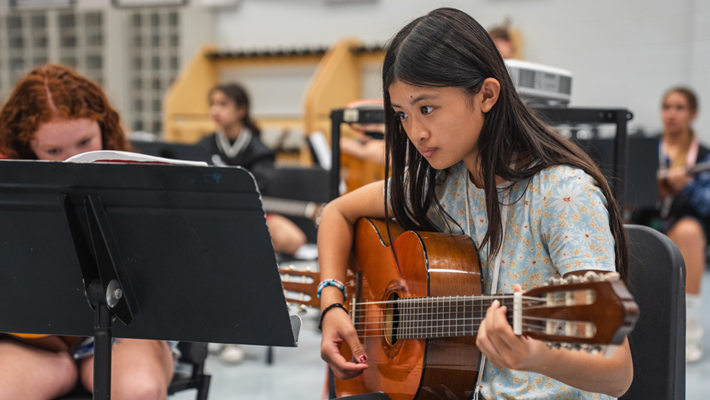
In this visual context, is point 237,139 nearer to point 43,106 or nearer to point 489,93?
point 43,106

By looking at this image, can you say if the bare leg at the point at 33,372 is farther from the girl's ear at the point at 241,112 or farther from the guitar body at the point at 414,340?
the girl's ear at the point at 241,112

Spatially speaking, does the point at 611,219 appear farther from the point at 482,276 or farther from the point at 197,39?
the point at 197,39

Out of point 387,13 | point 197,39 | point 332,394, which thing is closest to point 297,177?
point 332,394

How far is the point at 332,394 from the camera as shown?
1.28 m

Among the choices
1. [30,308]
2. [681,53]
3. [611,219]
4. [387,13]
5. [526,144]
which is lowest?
[30,308]

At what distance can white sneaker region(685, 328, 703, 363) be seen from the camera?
8.25 ft

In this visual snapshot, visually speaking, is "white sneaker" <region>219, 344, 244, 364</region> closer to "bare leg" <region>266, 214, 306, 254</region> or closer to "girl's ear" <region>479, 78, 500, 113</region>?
"bare leg" <region>266, 214, 306, 254</region>

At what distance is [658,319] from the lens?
3.23 ft

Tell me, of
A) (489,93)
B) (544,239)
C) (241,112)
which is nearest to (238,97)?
(241,112)

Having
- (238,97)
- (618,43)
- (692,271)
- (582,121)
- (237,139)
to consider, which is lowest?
(692,271)

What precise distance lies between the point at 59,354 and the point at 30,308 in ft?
1.00

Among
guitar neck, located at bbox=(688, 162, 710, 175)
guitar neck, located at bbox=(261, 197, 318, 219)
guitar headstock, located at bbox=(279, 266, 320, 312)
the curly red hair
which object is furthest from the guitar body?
guitar neck, located at bbox=(688, 162, 710, 175)

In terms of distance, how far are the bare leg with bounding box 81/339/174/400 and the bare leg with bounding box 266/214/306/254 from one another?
1.64 metres

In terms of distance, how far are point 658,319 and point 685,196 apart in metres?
2.65
